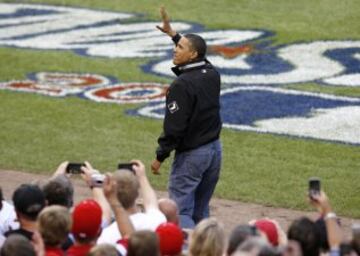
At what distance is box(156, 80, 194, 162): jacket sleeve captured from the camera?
13414 mm

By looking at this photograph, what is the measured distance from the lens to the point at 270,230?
10.2 metres

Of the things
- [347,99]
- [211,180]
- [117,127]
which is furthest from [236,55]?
[211,180]

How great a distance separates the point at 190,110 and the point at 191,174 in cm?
65

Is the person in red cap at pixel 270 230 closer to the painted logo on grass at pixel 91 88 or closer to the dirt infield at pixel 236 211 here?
the dirt infield at pixel 236 211

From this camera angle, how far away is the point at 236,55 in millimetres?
25547

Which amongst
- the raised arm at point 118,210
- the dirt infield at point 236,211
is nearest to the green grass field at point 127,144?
the dirt infield at point 236,211

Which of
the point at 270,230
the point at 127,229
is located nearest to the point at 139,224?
the point at 127,229

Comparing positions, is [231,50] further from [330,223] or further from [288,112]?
[330,223]

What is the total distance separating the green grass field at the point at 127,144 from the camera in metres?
16.8

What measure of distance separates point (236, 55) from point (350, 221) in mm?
10589

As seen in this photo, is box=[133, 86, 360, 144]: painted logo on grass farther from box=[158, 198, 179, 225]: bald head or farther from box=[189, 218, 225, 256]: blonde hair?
box=[189, 218, 225, 256]: blonde hair

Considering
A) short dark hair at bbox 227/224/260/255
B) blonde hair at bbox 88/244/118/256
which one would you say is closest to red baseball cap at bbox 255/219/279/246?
short dark hair at bbox 227/224/260/255

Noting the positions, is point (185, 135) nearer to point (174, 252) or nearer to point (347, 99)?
point (174, 252)

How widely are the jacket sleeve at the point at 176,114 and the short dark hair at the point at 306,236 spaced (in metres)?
4.12
